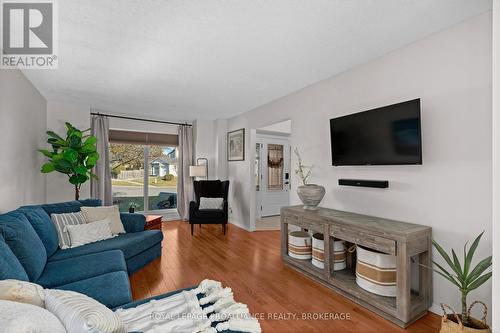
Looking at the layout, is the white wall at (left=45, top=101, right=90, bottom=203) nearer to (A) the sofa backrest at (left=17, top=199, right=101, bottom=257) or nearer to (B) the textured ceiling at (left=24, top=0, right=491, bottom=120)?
(B) the textured ceiling at (left=24, top=0, right=491, bottom=120)

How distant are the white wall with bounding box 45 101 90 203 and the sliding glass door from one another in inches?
34.3

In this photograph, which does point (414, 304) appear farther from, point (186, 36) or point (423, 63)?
point (186, 36)

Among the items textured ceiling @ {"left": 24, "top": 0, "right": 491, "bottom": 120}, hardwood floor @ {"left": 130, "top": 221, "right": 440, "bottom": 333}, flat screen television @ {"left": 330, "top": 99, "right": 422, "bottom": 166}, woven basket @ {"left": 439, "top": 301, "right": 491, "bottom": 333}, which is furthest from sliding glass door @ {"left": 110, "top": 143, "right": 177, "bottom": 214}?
woven basket @ {"left": 439, "top": 301, "right": 491, "bottom": 333}

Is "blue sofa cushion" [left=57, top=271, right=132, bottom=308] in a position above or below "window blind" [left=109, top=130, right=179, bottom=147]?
below

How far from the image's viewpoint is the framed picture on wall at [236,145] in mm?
4891

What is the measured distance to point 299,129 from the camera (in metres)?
3.48

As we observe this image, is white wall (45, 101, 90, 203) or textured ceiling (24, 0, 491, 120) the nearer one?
textured ceiling (24, 0, 491, 120)

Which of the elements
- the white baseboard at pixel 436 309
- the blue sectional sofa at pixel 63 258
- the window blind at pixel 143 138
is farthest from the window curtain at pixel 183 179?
the white baseboard at pixel 436 309

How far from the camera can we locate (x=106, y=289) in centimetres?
154

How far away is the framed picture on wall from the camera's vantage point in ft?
16.0

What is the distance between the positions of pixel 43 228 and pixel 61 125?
292cm

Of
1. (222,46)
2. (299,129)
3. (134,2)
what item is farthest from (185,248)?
(134,2)

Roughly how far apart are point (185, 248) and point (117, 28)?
9.64 ft

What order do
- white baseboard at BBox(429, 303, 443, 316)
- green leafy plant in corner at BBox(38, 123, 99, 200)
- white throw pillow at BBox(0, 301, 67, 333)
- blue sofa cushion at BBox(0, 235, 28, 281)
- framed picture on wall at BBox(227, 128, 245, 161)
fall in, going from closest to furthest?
white throw pillow at BBox(0, 301, 67, 333) → blue sofa cushion at BBox(0, 235, 28, 281) → white baseboard at BBox(429, 303, 443, 316) → green leafy plant in corner at BBox(38, 123, 99, 200) → framed picture on wall at BBox(227, 128, 245, 161)
